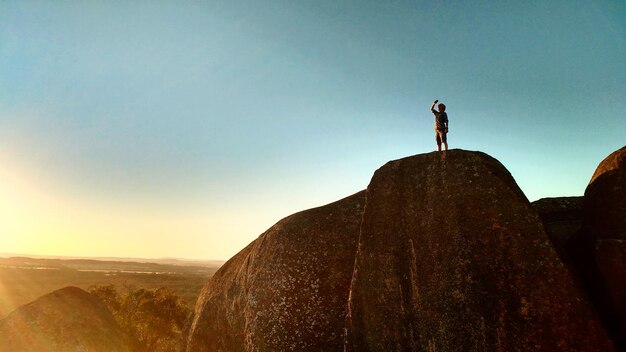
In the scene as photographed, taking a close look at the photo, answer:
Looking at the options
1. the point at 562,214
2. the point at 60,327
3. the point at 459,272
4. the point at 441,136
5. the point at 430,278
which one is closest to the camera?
the point at 459,272

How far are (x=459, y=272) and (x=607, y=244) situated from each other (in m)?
4.48

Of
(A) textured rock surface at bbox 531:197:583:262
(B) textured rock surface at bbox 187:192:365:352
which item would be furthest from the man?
(A) textured rock surface at bbox 531:197:583:262

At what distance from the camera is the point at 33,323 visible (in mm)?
20781

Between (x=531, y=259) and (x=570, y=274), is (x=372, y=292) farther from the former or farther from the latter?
(x=570, y=274)

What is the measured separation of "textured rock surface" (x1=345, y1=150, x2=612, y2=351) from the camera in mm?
8227

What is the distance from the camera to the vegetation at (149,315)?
1199 inches

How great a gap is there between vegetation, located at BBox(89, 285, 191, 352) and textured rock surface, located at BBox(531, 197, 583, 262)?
2765 centimetres

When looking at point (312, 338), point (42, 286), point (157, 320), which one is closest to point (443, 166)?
point (312, 338)

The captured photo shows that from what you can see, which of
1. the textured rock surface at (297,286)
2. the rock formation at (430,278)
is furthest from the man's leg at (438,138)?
the textured rock surface at (297,286)

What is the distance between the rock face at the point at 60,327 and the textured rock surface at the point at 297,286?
10.3 m

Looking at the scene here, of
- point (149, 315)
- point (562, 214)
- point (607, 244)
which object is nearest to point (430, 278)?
point (607, 244)

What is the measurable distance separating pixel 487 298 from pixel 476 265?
84cm

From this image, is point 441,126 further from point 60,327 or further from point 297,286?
point 60,327

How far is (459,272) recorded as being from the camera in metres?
9.24
